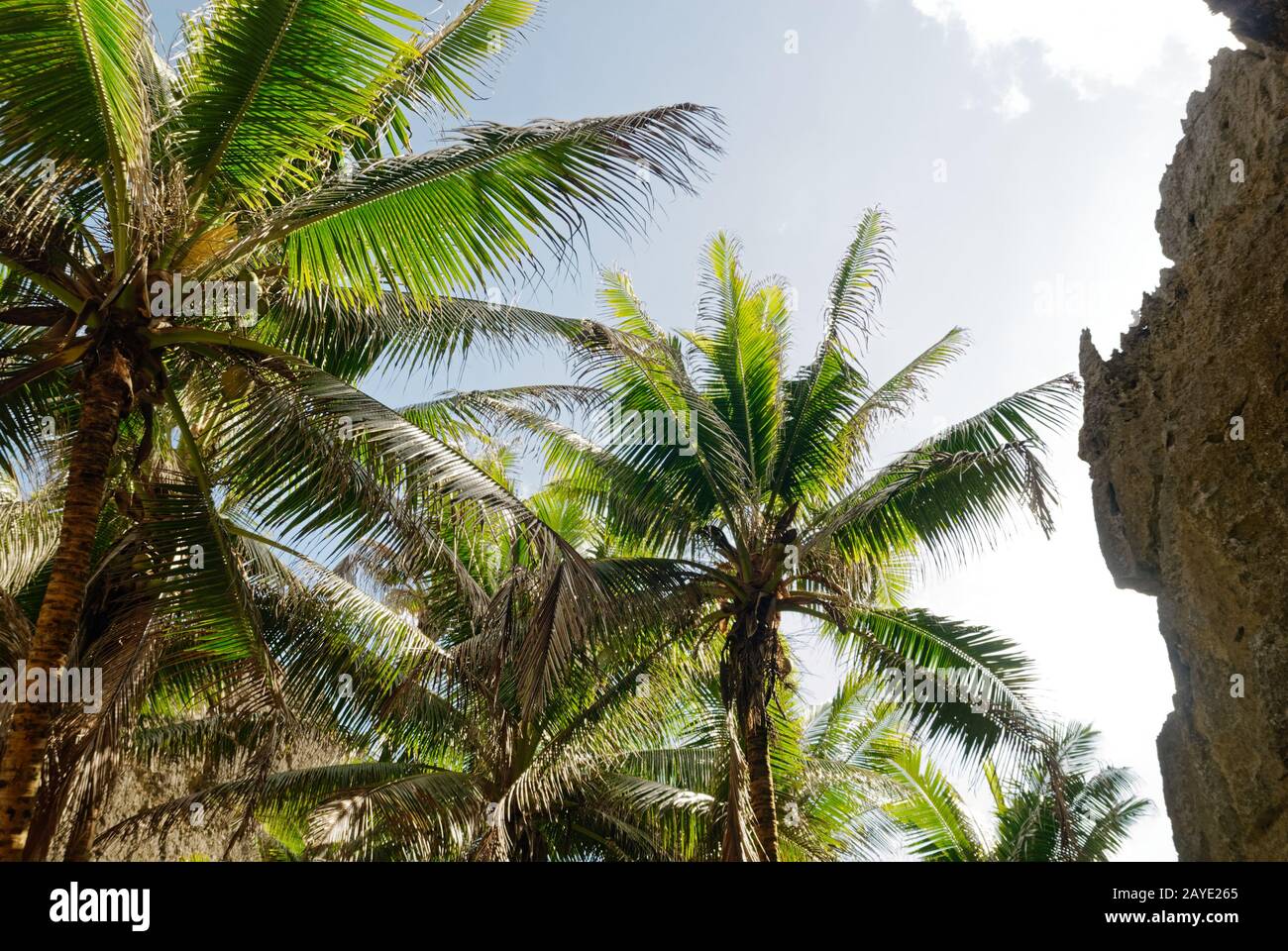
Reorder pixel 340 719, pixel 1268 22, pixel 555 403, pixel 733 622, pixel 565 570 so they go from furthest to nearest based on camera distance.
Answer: pixel 555 403
pixel 733 622
pixel 340 719
pixel 565 570
pixel 1268 22

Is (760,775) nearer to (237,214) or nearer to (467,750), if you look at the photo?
(467,750)

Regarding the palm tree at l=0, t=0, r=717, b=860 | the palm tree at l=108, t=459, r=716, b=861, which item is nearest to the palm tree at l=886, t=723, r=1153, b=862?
the palm tree at l=108, t=459, r=716, b=861

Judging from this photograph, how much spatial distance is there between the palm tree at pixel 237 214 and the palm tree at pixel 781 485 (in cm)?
237

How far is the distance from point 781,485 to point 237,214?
19.1 feet

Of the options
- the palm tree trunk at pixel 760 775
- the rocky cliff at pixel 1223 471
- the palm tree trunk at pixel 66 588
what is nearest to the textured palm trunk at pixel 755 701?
the palm tree trunk at pixel 760 775

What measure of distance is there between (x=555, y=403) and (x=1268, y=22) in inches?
300

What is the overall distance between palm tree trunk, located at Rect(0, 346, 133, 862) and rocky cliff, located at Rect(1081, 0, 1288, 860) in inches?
218

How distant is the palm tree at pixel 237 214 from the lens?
5.73 metres

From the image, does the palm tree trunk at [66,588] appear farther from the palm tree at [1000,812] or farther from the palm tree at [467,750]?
the palm tree at [1000,812]

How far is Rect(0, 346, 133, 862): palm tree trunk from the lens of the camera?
5461mm

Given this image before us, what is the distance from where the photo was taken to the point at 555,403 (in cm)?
1057
